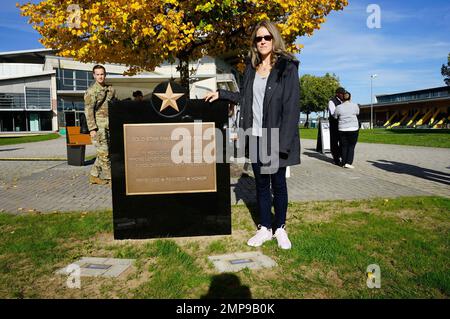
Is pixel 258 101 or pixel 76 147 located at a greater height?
pixel 258 101

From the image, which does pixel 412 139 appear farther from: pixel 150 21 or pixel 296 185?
pixel 150 21

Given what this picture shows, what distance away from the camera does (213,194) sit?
4.02 metres

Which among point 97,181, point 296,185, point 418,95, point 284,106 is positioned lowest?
point 296,185

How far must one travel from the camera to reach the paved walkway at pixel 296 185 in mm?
5886

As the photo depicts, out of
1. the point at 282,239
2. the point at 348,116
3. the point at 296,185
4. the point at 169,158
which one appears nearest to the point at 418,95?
the point at 348,116

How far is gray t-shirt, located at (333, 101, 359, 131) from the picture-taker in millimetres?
9421

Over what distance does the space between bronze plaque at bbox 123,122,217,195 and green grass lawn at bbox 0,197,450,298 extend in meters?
0.62

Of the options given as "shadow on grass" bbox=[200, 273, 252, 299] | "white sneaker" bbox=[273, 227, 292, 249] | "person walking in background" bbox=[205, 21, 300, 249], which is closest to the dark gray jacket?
"person walking in background" bbox=[205, 21, 300, 249]

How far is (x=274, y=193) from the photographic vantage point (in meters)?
3.82

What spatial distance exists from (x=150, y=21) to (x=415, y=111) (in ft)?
239

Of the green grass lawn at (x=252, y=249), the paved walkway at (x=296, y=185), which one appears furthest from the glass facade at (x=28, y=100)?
the green grass lawn at (x=252, y=249)

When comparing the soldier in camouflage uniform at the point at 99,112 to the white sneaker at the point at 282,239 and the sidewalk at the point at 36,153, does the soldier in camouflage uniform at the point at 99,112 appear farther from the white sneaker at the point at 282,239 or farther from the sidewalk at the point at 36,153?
the sidewalk at the point at 36,153

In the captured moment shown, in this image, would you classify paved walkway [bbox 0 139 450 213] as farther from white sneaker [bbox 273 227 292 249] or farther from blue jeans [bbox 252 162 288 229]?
white sneaker [bbox 273 227 292 249]

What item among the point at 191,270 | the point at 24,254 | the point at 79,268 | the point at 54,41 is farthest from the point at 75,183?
the point at 191,270
